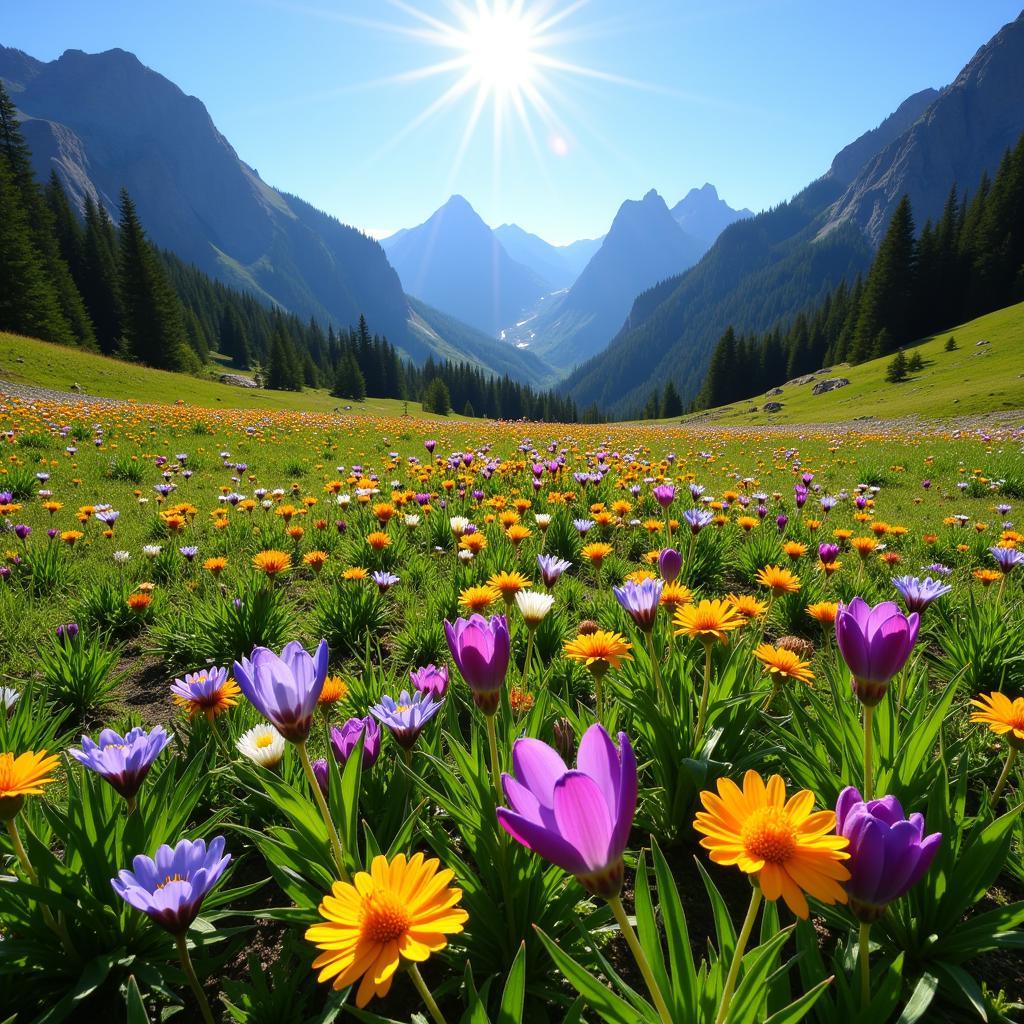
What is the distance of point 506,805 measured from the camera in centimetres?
170

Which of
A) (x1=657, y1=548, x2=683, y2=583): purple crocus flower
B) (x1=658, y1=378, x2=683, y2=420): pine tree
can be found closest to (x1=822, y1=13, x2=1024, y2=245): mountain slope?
(x1=658, y1=378, x2=683, y2=420): pine tree

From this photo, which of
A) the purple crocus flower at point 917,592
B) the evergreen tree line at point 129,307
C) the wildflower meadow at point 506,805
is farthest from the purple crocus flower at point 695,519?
the evergreen tree line at point 129,307

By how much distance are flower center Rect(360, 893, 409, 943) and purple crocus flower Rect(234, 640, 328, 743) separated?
446mm

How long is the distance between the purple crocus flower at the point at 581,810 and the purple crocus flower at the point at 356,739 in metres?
1.07

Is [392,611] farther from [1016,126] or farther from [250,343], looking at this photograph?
[1016,126]

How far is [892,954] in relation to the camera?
144cm

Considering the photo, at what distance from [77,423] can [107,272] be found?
194 ft

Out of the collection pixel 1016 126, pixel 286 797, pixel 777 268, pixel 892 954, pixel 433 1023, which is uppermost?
pixel 1016 126

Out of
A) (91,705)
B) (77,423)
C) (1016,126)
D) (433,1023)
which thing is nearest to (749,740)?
(433,1023)

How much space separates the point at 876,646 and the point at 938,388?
139 ft

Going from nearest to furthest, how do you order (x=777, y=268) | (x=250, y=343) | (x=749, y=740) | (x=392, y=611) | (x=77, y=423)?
(x=749, y=740), (x=392, y=611), (x=77, y=423), (x=250, y=343), (x=777, y=268)

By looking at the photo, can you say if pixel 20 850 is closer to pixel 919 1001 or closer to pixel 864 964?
pixel 864 964

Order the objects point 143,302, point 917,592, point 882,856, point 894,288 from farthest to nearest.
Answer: point 894,288 < point 143,302 < point 917,592 < point 882,856

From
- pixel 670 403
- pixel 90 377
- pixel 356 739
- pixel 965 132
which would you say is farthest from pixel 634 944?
pixel 965 132
